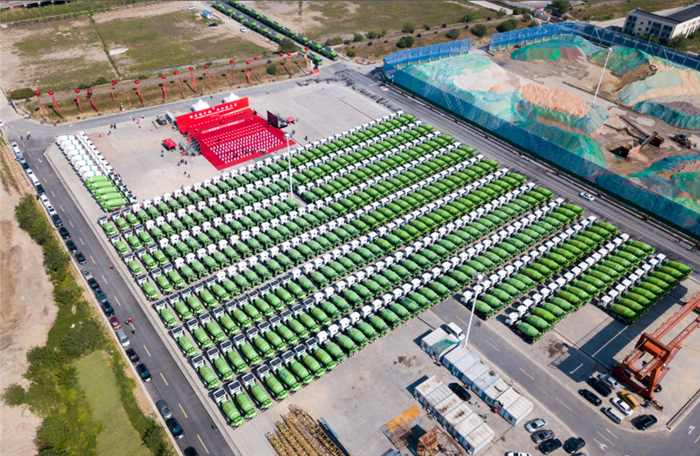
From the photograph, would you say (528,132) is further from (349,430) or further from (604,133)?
(349,430)

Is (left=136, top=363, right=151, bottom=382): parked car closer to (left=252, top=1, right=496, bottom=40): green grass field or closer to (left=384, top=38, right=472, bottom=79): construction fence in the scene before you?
(left=384, top=38, right=472, bottom=79): construction fence

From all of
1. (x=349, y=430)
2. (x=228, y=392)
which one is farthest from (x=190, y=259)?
(x=349, y=430)

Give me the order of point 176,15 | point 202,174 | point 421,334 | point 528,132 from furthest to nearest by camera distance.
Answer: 1. point 176,15
2. point 528,132
3. point 202,174
4. point 421,334

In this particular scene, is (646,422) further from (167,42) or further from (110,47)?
(110,47)

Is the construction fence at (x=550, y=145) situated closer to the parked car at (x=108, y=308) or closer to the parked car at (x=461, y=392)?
the parked car at (x=461, y=392)

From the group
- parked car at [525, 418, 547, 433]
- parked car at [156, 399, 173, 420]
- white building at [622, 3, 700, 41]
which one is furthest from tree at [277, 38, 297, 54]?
parked car at [525, 418, 547, 433]

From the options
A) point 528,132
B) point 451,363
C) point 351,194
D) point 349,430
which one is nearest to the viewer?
point 349,430
